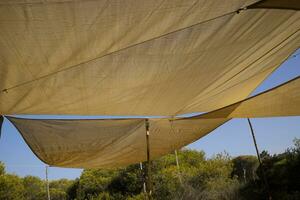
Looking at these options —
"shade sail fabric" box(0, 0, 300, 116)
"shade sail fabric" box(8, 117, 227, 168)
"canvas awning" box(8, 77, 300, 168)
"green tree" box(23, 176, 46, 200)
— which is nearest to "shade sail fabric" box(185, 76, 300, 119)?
"canvas awning" box(8, 77, 300, 168)

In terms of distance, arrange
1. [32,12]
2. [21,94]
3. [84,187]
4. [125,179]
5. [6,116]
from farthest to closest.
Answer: [84,187]
[125,179]
[6,116]
[21,94]
[32,12]

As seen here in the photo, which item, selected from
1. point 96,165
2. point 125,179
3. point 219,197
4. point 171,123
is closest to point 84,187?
point 125,179

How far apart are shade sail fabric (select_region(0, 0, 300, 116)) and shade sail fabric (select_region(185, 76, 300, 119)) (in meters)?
0.27

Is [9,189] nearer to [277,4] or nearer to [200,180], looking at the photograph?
[200,180]

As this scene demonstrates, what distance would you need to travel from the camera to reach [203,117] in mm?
4410

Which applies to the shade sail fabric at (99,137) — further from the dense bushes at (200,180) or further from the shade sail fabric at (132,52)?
the dense bushes at (200,180)

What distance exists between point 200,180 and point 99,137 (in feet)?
35.0

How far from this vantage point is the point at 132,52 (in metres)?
2.55

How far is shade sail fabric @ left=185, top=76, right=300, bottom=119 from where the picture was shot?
4.03 metres

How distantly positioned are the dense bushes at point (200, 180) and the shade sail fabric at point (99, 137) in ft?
19.1

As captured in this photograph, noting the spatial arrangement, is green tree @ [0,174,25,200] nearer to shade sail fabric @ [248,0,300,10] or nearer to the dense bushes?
the dense bushes

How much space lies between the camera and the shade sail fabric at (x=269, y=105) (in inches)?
159

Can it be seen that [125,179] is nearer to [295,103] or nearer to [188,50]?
[295,103]

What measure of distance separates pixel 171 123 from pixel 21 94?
2.39 meters
